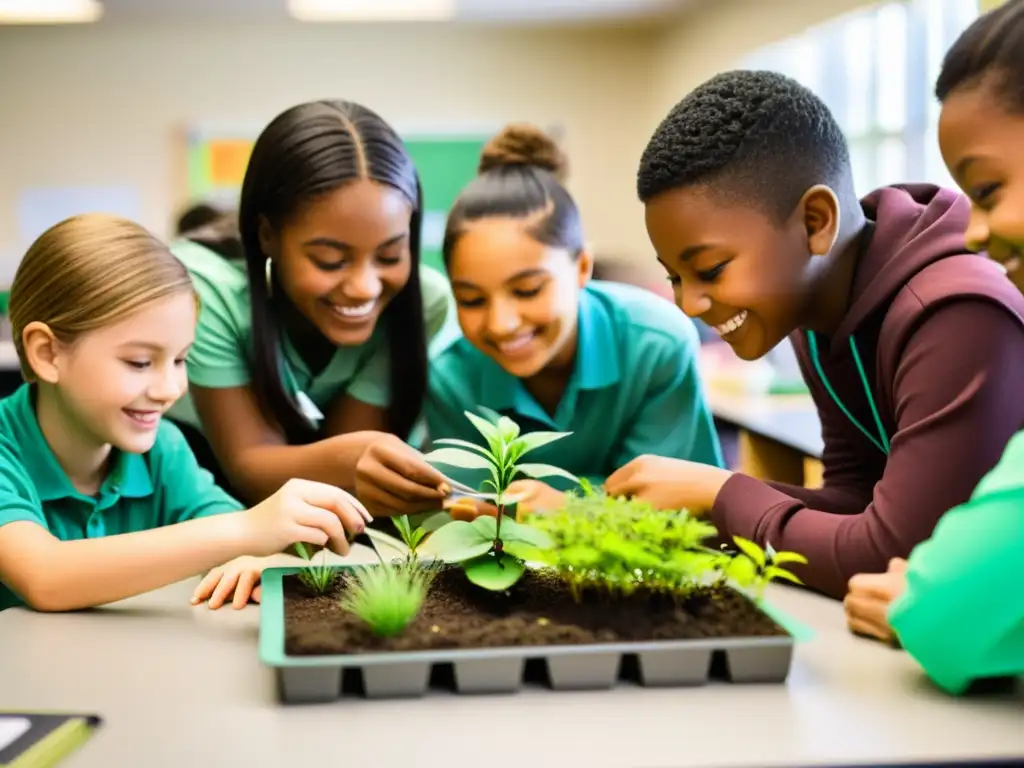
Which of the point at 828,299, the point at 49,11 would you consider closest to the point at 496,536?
the point at 828,299

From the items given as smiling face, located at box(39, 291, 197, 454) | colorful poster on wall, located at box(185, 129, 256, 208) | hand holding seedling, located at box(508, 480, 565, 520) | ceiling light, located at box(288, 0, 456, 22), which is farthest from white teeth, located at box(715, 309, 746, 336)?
colorful poster on wall, located at box(185, 129, 256, 208)

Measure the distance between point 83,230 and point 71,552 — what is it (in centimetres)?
41

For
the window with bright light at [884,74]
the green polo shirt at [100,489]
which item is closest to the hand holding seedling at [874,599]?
the green polo shirt at [100,489]

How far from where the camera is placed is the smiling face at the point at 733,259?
1224mm

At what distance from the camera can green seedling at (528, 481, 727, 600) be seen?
93cm

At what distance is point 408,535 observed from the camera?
1135mm

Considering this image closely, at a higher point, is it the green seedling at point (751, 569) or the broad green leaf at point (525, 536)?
the broad green leaf at point (525, 536)

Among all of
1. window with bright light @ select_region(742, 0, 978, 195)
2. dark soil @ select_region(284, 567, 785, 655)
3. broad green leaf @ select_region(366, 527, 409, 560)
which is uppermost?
window with bright light @ select_region(742, 0, 978, 195)

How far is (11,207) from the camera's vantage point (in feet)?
23.4

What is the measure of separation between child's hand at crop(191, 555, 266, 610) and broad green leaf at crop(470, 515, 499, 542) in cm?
31

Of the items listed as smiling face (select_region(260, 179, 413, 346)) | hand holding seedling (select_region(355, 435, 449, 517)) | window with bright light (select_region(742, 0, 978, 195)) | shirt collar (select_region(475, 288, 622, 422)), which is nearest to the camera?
hand holding seedling (select_region(355, 435, 449, 517))

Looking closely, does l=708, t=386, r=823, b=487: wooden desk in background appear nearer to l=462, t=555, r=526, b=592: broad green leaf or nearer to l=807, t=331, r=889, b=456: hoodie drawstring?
l=807, t=331, r=889, b=456: hoodie drawstring

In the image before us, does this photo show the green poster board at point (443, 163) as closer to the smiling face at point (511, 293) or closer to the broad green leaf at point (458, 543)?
the smiling face at point (511, 293)

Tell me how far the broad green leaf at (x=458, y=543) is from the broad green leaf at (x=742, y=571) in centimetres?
22
